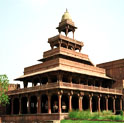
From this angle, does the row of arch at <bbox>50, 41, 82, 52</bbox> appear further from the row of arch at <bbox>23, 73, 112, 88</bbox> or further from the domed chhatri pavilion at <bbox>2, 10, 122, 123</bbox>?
the row of arch at <bbox>23, 73, 112, 88</bbox>

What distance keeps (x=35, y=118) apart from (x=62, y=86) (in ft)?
22.4

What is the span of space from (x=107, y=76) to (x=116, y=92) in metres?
5.10

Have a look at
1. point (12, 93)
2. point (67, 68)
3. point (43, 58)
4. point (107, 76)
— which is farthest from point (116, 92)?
point (12, 93)

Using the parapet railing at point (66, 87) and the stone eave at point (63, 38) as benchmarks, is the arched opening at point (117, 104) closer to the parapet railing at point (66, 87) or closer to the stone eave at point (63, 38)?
the parapet railing at point (66, 87)

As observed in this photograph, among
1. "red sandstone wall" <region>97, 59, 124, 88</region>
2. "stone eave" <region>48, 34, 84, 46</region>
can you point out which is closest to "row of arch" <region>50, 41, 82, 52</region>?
"stone eave" <region>48, 34, 84, 46</region>

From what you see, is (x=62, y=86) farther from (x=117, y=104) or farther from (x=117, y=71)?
(x=117, y=71)

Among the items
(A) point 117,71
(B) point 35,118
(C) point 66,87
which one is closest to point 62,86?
(C) point 66,87

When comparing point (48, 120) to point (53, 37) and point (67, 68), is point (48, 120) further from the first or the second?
point (53, 37)

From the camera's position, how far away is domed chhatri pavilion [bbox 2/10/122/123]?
35.9 meters

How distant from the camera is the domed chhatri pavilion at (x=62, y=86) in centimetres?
3591

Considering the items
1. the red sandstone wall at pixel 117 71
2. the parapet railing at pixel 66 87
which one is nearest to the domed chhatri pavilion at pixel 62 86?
the parapet railing at pixel 66 87

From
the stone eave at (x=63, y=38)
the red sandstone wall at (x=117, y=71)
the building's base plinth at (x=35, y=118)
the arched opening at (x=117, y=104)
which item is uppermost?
the stone eave at (x=63, y=38)

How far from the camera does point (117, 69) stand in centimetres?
4959

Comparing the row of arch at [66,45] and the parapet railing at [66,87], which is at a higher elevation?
the row of arch at [66,45]
